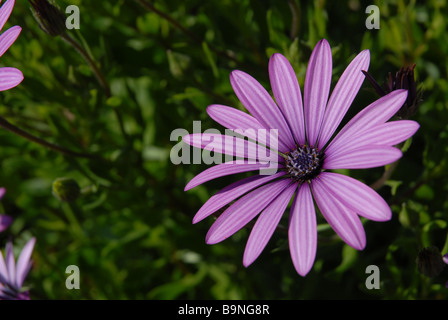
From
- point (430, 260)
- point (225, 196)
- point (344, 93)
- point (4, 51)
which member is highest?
point (4, 51)

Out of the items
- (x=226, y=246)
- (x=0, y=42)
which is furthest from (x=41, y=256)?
(x=0, y=42)

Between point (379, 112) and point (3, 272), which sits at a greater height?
point (379, 112)

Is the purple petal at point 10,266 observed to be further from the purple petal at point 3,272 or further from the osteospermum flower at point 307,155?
the osteospermum flower at point 307,155

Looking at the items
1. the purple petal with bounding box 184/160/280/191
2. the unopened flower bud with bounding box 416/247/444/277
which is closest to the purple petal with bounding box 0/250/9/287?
the purple petal with bounding box 184/160/280/191

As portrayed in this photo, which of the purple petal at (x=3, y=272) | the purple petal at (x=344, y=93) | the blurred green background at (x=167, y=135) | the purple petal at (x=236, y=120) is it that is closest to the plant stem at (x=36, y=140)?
the blurred green background at (x=167, y=135)

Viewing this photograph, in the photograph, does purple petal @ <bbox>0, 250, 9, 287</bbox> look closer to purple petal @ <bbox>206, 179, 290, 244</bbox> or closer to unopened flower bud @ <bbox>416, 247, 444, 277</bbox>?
purple petal @ <bbox>206, 179, 290, 244</bbox>

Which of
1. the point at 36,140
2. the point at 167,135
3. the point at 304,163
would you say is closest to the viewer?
the point at 304,163

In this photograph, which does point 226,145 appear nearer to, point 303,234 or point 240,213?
point 240,213

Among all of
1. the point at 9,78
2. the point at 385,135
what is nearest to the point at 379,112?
the point at 385,135
